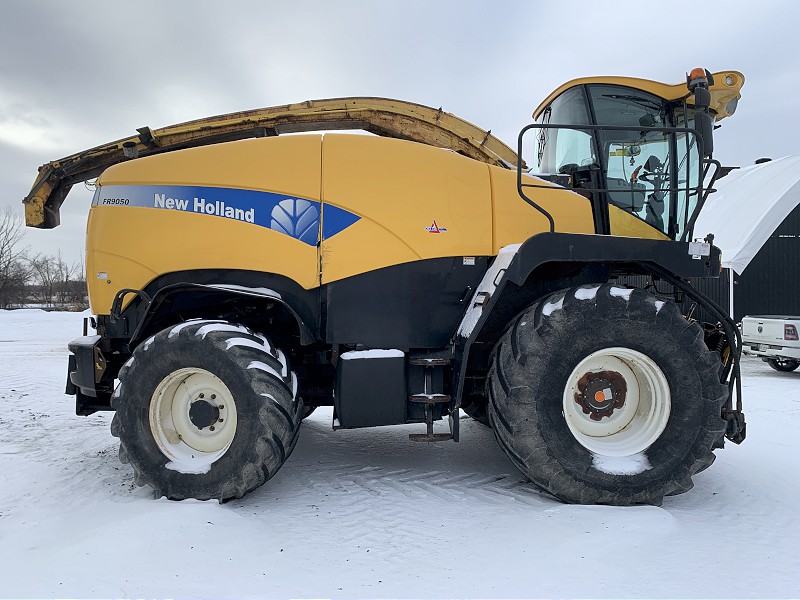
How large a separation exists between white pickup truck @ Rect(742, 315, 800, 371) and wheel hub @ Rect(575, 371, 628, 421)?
8.42 metres

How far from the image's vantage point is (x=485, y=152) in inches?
191

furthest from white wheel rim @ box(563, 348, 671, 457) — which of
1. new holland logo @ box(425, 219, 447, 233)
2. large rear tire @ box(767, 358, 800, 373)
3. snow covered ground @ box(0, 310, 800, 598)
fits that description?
large rear tire @ box(767, 358, 800, 373)

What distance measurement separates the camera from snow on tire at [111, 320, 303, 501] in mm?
3193

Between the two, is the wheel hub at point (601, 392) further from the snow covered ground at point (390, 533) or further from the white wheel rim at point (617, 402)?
the snow covered ground at point (390, 533)

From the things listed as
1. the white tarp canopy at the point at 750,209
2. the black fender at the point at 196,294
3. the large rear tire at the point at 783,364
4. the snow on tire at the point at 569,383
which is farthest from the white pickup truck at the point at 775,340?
the black fender at the point at 196,294

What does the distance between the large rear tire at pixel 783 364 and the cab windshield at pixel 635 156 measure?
8.16 meters

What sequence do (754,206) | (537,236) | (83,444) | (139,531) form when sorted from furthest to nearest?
(754,206) < (83,444) < (537,236) < (139,531)

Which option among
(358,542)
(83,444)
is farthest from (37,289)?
(358,542)

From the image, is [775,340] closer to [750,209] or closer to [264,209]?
[750,209]

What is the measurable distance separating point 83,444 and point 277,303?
239 centimetres

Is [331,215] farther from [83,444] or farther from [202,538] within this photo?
[83,444]

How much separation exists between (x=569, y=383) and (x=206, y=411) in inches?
90.0

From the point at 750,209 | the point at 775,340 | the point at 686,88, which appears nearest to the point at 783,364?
the point at 775,340

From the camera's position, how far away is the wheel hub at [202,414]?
3365 mm
